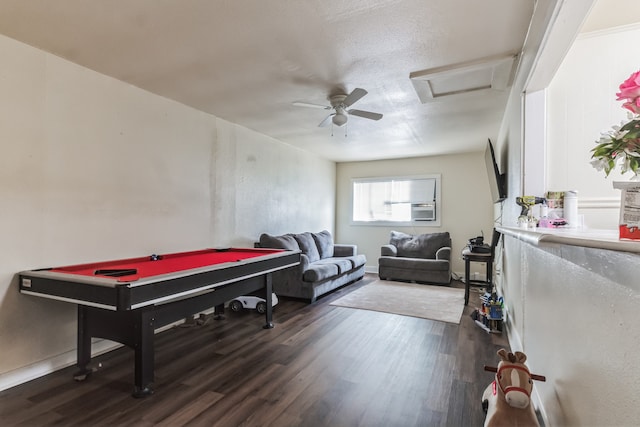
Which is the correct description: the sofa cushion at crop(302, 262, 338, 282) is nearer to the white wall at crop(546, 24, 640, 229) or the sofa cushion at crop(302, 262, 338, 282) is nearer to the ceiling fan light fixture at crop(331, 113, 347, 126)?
the ceiling fan light fixture at crop(331, 113, 347, 126)

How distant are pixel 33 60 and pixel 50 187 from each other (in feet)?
3.16

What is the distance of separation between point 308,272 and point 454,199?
3.62 m

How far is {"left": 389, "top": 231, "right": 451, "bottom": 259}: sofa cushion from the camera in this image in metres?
6.07

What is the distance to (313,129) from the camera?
15.3 ft

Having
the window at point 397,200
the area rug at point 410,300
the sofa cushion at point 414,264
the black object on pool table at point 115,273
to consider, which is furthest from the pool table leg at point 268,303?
the window at point 397,200

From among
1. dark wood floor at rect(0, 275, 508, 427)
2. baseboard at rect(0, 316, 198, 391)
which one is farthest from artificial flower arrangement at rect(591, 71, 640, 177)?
baseboard at rect(0, 316, 198, 391)

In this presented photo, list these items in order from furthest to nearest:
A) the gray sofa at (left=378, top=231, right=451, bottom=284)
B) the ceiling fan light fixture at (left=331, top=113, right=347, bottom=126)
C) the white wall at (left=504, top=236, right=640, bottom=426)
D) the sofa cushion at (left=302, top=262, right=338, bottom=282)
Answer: the gray sofa at (left=378, top=231, right=451, bottom=284), the sofa cushion at (left=302, top=262, right=338, bottom=282), the ceiling fan light fixture at (left=331, top=113, right=347, bottom=126), the white wall at (left=504, top=236, right=640, bottom=426)

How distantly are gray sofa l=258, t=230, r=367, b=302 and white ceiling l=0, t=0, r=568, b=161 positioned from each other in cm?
192

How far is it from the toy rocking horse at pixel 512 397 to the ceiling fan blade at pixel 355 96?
86.5 inches

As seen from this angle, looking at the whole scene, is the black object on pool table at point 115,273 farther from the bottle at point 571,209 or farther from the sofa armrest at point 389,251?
the sofa armrest at point 389,251

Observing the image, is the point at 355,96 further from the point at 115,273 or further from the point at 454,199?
the point at 454,199

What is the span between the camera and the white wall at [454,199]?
6176 millimetres

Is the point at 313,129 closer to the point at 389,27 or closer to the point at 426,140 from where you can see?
the point at 426,140

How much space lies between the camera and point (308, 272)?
173 inches
